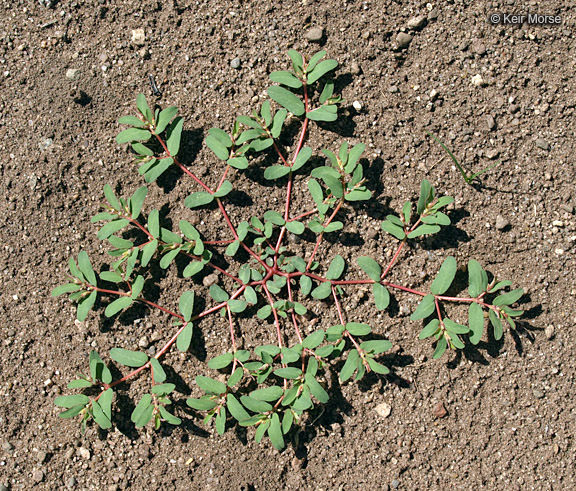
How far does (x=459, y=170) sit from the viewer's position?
320 centimetres

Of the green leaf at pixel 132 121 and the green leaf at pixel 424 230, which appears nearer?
the green leaf at pixel 424 230

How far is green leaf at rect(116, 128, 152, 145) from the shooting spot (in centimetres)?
313

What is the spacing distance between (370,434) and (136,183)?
2164 mm

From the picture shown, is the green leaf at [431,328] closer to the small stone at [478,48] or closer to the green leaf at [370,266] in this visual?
the green leaf at [370,266]

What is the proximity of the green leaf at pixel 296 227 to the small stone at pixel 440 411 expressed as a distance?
1.37 m

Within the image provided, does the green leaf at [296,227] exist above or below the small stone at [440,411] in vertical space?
above

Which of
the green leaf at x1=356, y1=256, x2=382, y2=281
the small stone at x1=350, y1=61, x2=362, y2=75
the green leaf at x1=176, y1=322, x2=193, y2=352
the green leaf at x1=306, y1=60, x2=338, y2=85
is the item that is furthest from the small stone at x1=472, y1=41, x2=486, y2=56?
the green leaf at x1=176, y1=322, x2=193, y2=352

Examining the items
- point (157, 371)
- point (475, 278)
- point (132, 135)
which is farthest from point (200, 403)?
point (475, 278)

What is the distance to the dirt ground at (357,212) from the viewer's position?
317 centimetres

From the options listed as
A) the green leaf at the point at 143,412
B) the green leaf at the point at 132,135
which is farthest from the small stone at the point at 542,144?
the green leaf at the point at 143,412

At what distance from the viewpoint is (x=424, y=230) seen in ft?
9.92

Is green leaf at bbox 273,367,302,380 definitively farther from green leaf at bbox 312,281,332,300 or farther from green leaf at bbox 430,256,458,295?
green leaf at bbox 430,256,458,295

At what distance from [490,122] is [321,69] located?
1099 mm

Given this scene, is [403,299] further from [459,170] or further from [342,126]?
[342,126]
